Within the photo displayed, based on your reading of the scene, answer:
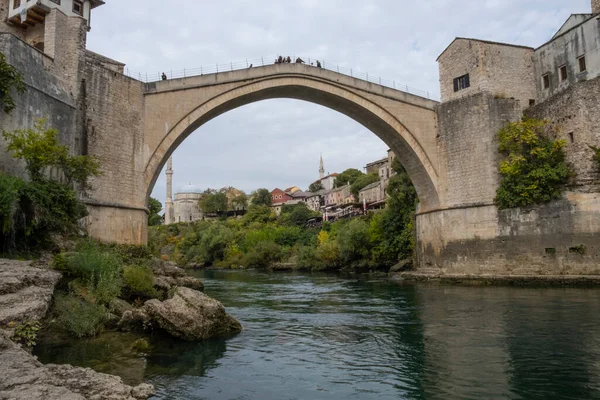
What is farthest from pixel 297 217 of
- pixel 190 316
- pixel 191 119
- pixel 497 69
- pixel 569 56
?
pixel 190 316

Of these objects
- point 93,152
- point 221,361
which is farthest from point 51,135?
point 221,361

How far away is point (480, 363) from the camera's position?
20.6 ft

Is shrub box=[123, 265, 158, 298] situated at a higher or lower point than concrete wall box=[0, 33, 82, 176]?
lower

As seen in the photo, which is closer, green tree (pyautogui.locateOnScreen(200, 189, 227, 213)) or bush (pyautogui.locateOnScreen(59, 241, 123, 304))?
bush (pyautogui.locateOnScreen(59, 241, 123, 304))

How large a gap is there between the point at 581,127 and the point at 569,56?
323cm

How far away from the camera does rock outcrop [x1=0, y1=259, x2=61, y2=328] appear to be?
6410 millimetres

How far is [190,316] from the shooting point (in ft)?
25.8

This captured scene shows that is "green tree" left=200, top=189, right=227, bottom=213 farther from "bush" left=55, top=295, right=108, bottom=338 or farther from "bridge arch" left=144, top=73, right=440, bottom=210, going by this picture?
"bush" left=55, top=295, right=108, bottom=338

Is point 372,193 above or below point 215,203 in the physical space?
below

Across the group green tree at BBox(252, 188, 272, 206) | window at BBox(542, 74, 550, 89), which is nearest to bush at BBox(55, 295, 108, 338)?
window at BBox(542, 74, 550, 89)

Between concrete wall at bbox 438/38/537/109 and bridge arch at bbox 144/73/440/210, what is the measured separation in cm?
241

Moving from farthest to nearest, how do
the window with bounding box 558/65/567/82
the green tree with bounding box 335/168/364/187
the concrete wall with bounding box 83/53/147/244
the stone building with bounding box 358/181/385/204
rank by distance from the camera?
the green tree with bounding box 335/168/364/187, the stone building with bounding box 358/181/385/204, the window with bounding box 558/65/567/82, the concrete wall with bounding box 83/53/147/244

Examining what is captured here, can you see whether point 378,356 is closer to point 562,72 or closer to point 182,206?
point 562,72

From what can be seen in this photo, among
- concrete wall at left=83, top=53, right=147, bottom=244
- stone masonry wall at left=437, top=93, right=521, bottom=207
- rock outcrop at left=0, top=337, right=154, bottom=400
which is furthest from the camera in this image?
stone masonry wall at left=437, top=93, right=521, bottom=207
